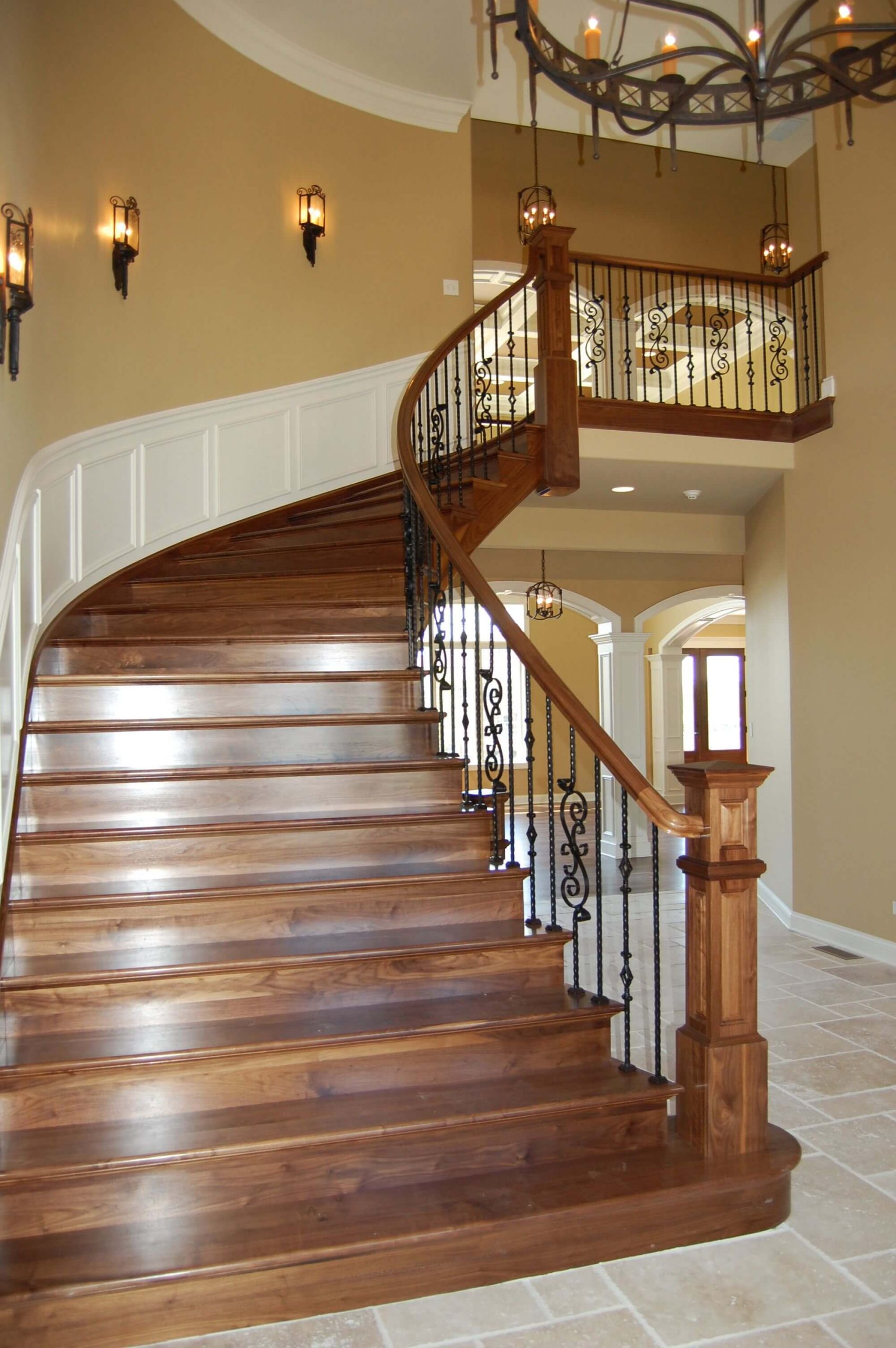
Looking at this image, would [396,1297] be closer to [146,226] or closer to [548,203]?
[146,226]

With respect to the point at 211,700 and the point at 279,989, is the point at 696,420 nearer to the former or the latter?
the point at 211,700

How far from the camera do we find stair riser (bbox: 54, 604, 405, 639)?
4.44 meters

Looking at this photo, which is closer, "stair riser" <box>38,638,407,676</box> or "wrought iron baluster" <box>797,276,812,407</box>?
"stair riser" <box>38,638,407,676</box>

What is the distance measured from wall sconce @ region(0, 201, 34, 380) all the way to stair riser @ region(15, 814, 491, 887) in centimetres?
174

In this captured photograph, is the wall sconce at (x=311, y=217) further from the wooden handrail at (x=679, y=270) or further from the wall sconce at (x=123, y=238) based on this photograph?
the wooden handrail at (x=679, y=270)

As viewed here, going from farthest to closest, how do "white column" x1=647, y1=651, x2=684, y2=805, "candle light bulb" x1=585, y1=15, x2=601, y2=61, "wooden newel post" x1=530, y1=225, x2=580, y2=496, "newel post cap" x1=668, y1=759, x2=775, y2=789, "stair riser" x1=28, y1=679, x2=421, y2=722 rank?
"white column" x1=647, y1=651, x2=684, y2=805 < "wooden newel post" x1=530, y1=225, x2=580, y2=496 < "stair riser" x1=28, y1=679, x2=421, y2=722 < "candle light bulb" x1=585, y1=15, x2=601, y2=61 < "newel post cap" x1=668, y1=759, x2=775, y2=789

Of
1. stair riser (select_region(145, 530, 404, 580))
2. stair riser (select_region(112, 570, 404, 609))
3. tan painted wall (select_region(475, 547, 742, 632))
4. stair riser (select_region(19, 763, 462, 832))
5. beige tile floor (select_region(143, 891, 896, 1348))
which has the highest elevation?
tan painted wall (select_region(475, 547, 742, 632))

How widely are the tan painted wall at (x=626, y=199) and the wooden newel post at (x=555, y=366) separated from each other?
258 centimetres

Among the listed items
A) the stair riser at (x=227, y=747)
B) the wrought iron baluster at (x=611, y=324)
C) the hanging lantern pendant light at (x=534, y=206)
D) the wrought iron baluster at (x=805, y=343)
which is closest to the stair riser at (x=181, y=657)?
the stair riser at (x=227, y=747)

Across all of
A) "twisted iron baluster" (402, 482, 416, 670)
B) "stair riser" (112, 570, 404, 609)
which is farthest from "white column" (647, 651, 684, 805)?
"twisted iron baluster" (402, 482, 416, 670)

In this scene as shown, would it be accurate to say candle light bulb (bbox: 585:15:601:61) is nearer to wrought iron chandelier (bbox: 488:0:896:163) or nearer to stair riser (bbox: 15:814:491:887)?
wrought iron chandelier (bbox: 488:0:896:163)

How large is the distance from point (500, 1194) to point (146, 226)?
5.38 m

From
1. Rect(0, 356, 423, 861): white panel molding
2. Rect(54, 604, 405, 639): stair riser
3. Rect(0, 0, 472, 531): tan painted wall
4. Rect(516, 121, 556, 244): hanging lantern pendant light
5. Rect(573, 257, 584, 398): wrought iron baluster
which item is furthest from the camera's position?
Rect(516, 121, 556, 244): hanging lantern pendant light

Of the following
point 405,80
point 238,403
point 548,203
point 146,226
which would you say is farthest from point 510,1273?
point 548,203
